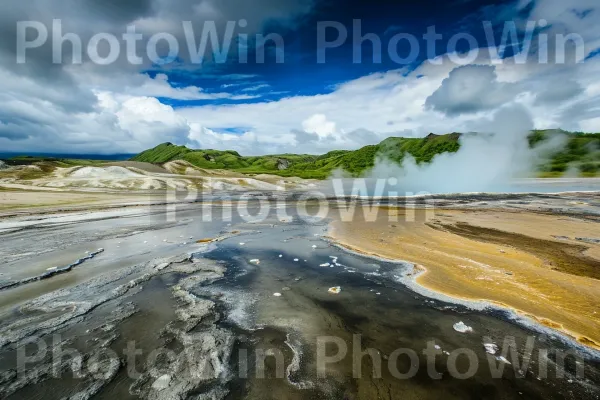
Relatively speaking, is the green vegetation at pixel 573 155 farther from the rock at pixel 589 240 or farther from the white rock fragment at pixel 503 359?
the white rock fragment at pixel 503 359

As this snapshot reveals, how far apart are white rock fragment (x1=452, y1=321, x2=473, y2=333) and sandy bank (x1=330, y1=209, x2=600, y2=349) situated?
198cm

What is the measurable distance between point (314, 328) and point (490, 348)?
4724 millimetres

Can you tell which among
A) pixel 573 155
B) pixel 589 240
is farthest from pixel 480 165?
pixel 573 155

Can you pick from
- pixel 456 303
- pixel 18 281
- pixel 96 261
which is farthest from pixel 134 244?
pixel 456 303

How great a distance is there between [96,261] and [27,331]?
287 inches

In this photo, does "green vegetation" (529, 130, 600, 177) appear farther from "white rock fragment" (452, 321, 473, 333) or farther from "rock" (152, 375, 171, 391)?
"rock" (152, 375, 171, 391)

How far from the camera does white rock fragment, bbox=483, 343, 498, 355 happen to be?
7.30 meters

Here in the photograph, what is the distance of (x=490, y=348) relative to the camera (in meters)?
7.41

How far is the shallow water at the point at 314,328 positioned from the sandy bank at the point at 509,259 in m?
1.53

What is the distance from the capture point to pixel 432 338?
25.9 ft

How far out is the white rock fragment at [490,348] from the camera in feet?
23.9

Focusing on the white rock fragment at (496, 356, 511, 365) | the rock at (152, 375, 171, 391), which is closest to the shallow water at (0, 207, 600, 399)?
the white rock fragment at (496, 356, 511, 365)

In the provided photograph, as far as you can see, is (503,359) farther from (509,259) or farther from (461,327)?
(509,259)

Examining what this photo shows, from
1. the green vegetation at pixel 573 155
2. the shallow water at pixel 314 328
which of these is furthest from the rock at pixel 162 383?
the green vegetation at pixel 573 155
